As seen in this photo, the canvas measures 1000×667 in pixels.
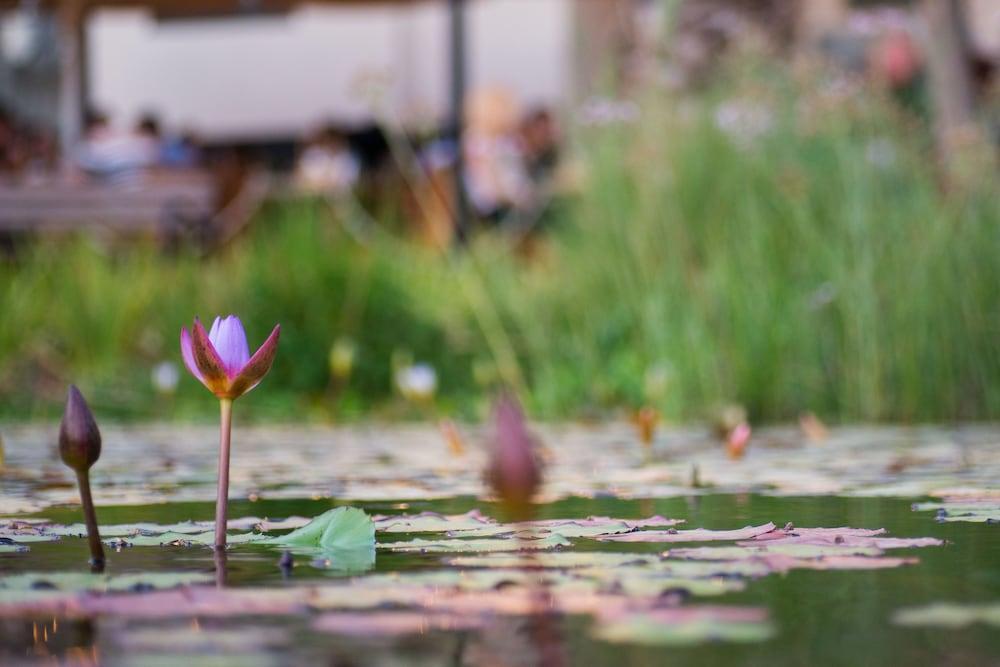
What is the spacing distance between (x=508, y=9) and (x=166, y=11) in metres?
5.09

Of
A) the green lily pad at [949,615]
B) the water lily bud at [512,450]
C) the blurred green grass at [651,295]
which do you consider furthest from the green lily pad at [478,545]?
the blurred green grass at [651,295]

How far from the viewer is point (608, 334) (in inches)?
196

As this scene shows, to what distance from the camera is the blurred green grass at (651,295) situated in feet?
13.8

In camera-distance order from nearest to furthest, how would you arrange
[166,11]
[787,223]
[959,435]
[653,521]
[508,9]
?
[653,521], [959,435], [787,223], [166,11], [508,9]

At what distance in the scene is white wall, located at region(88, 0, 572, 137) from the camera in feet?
51.0

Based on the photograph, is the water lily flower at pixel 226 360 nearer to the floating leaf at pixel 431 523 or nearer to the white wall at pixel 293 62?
the floating leaf at pixel 431 523

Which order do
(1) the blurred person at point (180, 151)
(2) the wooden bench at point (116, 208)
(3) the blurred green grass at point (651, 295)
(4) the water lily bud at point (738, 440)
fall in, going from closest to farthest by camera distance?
(4) the water lily bud at point (738, 440) < (3) the blurred green grass at point (651, 295) < (2) the wooden bench at point (116, 208) < (1) the blurred person at point (180, 151)

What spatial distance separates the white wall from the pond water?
41.5 feet

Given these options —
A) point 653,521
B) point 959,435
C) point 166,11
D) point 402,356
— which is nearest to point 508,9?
point 166,11

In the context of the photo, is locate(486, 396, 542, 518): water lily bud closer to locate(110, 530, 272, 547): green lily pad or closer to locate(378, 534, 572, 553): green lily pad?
locate(378, 534, 572, 553): green lily pad

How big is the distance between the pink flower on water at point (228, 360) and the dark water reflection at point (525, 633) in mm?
179

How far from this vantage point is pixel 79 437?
1.54 m

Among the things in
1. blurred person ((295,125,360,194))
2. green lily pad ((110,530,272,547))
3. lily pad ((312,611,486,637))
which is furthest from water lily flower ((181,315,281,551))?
blurred person ((295,125,360,194))

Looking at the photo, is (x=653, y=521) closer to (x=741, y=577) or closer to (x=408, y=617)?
(x=741, y=577)
